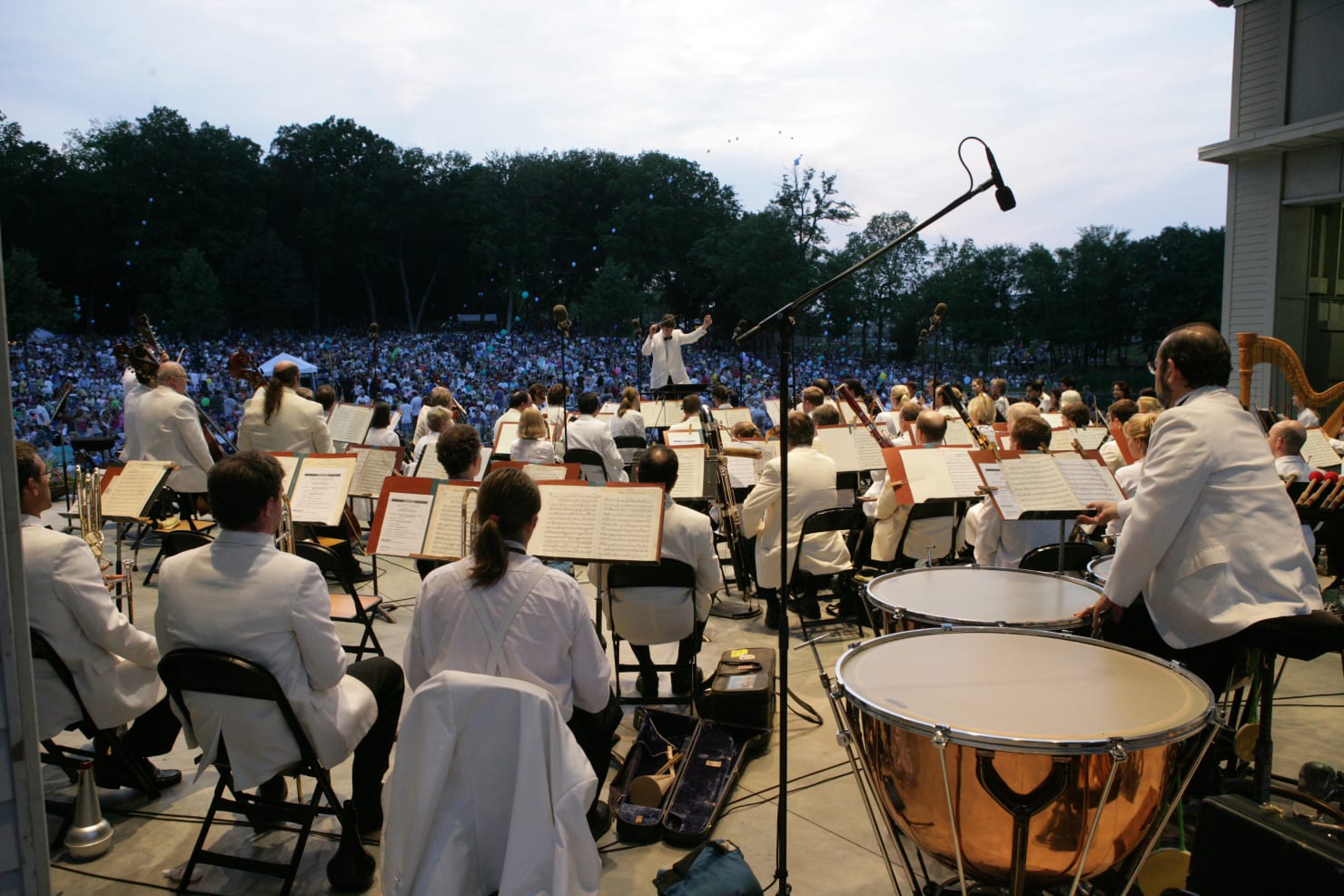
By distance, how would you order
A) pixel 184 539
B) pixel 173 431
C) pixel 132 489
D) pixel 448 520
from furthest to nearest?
pixel 173 431, pixel 132 489, pixel 184 539, pixel 448 520

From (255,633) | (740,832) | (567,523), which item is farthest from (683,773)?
(255,633)

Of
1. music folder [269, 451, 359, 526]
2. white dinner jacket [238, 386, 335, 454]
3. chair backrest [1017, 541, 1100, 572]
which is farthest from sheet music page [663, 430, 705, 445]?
chair backrest [1017, 541, 1100, 572]

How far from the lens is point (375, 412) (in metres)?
9.53

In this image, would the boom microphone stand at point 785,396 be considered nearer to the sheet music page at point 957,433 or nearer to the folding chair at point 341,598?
the folding chair at point 341,598

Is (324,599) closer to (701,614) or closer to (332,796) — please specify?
(332,796)

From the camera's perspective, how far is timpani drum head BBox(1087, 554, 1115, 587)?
3917 mm

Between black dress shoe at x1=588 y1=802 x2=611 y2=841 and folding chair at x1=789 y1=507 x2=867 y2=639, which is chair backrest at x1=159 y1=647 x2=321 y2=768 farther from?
folding chair at x1=789 y1=507 x2=867 y2=639

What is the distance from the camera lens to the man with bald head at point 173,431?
7516mm

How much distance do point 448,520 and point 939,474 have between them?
3.26 m

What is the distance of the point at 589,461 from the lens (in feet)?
27.7

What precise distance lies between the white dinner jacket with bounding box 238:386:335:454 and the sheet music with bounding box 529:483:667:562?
15.0ft

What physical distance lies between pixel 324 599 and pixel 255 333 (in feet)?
161

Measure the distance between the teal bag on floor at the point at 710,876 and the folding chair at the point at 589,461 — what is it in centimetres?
553

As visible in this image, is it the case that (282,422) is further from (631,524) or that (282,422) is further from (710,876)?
(710,876)
